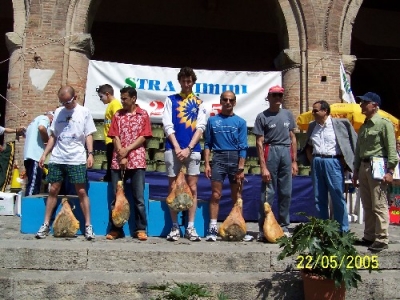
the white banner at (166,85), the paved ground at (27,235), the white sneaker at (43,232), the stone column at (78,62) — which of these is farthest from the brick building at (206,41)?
the white sneaker at (43,232)

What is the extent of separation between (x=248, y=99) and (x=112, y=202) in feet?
15.6

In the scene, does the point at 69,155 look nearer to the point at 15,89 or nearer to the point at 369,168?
the point at 369,168

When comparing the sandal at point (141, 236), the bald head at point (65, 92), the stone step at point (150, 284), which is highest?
the bald head at point (65, 92)

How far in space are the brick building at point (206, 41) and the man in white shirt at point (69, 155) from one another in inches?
155

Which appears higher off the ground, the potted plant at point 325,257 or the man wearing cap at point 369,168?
the man wearing cap at point 369,168

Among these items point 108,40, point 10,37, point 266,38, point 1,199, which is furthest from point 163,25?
point 1,199

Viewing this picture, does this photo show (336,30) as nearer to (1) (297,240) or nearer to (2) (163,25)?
(2) (163,25)

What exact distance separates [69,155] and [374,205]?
11.4 feet

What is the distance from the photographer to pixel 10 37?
907 centimetres

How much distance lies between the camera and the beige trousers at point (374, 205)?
4867 millimetres

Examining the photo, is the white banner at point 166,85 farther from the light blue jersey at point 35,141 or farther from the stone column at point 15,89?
the light blue jersey at point 35,141

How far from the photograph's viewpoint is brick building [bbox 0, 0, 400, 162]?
9078 millimetres

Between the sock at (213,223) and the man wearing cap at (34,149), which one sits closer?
the sock at (213,223)
